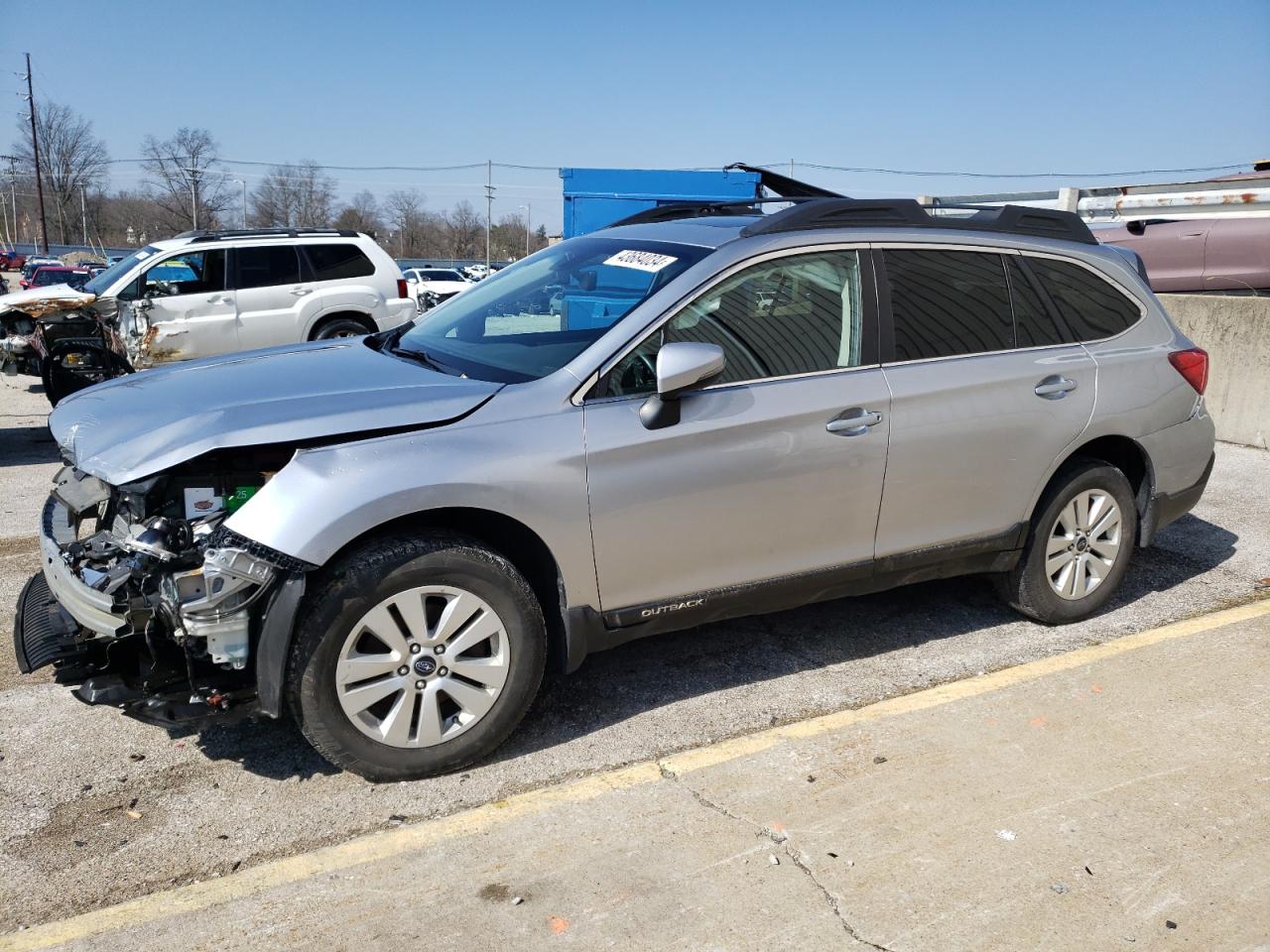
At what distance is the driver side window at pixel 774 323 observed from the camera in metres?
3.63

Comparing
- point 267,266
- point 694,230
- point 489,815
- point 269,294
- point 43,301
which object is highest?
point 694,230

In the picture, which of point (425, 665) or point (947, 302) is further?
point (947, 302)

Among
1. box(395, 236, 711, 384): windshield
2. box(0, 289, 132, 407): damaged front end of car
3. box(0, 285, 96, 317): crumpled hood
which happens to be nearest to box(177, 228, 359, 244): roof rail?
box(0, 289, 132, 407): damaged front end of car

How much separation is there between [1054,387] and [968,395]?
0.51 m

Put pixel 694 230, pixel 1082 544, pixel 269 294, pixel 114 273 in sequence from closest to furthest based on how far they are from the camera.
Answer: pixel 694 230 < pixel 1082 544 < pixel 114 273 < pixel 269 294

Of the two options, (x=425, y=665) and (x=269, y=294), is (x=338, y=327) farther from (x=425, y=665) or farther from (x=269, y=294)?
(x=425, y=665)

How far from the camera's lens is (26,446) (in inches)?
346

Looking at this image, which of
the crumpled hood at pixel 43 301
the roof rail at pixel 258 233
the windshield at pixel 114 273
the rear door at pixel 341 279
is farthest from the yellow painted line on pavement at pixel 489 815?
the roof rail at pixel 258 233

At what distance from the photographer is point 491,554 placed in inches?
132

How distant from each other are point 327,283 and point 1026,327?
9811mm

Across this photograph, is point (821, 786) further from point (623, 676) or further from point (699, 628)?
point (699, 628)

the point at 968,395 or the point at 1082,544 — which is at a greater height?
the point at 968,395

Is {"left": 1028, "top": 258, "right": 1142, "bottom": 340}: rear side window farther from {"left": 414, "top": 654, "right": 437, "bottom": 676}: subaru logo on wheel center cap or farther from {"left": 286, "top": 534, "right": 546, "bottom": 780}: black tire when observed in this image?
{"left": 414, "top": 654, "right": 437, "bottom": 676}: subaru logo on wheel center cap

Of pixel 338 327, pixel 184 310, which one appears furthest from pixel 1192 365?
pixel 184 310
